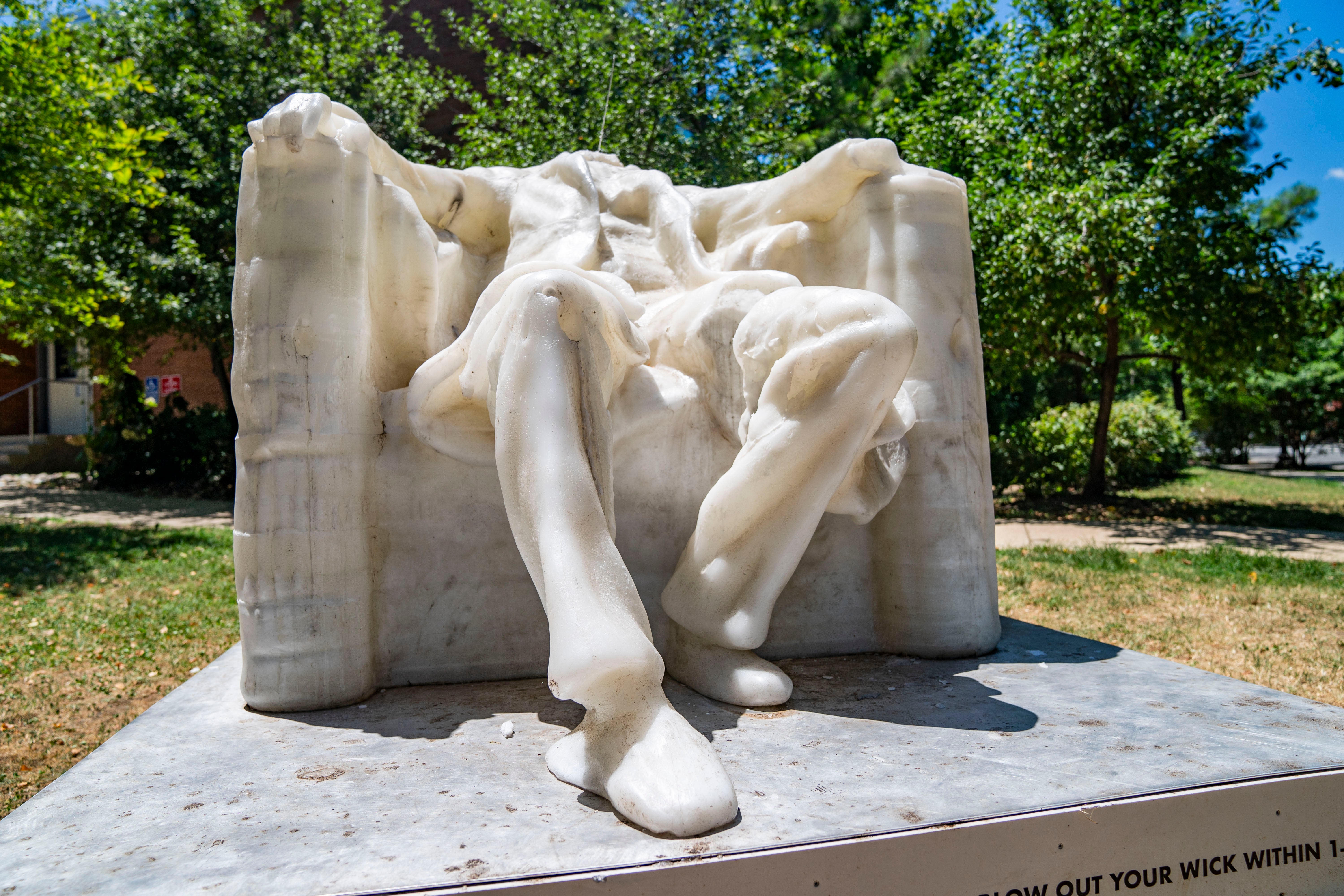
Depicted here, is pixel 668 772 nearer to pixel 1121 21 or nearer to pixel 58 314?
pixel 1121 21

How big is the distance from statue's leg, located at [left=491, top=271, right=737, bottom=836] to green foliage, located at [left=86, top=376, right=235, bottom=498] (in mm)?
13322

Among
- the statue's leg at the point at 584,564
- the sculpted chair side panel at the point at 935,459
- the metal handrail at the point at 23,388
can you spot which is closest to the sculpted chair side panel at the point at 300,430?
the statue's leg at the point at 584,564

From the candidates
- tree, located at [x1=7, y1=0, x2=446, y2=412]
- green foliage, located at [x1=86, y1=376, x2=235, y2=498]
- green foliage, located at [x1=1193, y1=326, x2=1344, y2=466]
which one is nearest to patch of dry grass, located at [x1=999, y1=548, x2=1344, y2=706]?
tree, located at [x1=7, y1=0, x2=446, y2=412]

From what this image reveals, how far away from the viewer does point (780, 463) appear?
216 centimetres

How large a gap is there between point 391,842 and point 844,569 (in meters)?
1.66

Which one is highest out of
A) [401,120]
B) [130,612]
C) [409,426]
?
[401,120]

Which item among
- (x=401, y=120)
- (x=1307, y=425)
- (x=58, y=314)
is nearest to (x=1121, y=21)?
(x=401, y=120)

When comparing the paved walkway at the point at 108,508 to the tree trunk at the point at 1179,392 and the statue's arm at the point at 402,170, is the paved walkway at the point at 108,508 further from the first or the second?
the tree trunk at the point at 1179,392

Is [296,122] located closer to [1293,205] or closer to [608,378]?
[608,378]

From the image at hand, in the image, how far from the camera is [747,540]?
2.23 metres

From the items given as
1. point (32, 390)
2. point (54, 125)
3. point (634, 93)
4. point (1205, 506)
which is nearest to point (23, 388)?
point (32, 390)

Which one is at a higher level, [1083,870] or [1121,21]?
[1121,21]

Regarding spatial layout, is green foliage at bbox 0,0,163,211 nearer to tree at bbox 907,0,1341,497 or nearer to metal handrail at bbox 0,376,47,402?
metal handrail at bbox 0,376,47,402

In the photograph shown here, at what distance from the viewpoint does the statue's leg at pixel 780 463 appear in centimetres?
212
